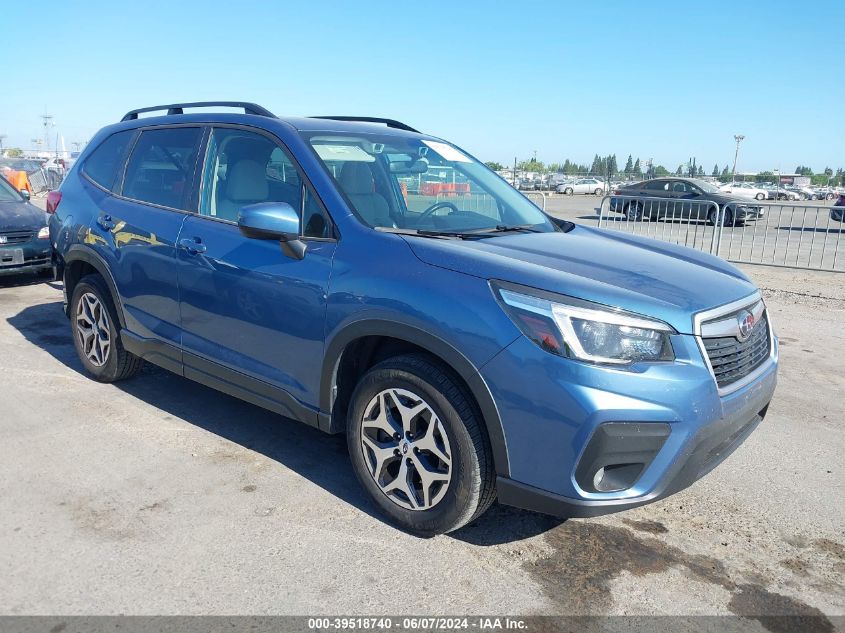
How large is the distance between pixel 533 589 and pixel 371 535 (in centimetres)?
78

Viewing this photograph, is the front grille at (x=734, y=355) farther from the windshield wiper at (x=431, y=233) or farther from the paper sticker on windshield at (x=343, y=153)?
the paper sticker on windshield at (x=343, y=153)

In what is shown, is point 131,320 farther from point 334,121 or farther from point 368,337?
point 368,337

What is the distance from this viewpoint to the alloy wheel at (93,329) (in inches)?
192

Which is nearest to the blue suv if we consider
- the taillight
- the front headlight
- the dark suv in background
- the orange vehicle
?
the front headlight

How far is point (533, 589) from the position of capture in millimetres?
2799

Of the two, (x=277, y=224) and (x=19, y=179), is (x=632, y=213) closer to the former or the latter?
(x=277, y=224)

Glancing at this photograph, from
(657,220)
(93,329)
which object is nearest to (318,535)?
(93,329)

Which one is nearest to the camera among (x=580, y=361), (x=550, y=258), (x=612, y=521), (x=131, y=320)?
(x=580, y=361)

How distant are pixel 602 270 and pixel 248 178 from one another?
2.03m

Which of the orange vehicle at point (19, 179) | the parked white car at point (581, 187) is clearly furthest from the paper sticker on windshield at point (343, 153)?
the parked white car at point (581, 187)

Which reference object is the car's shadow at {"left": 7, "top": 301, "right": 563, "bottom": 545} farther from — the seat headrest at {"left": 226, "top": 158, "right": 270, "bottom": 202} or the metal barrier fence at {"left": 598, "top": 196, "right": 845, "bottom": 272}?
the metal barrier fence at {"left": 598, "top": 196, "right": 845, "bottom": 272}

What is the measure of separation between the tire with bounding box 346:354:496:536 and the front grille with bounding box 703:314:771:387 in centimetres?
97

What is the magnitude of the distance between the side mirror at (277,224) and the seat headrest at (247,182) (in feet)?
1.56

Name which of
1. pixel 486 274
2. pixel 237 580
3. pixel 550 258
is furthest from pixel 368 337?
pixel 237 580
